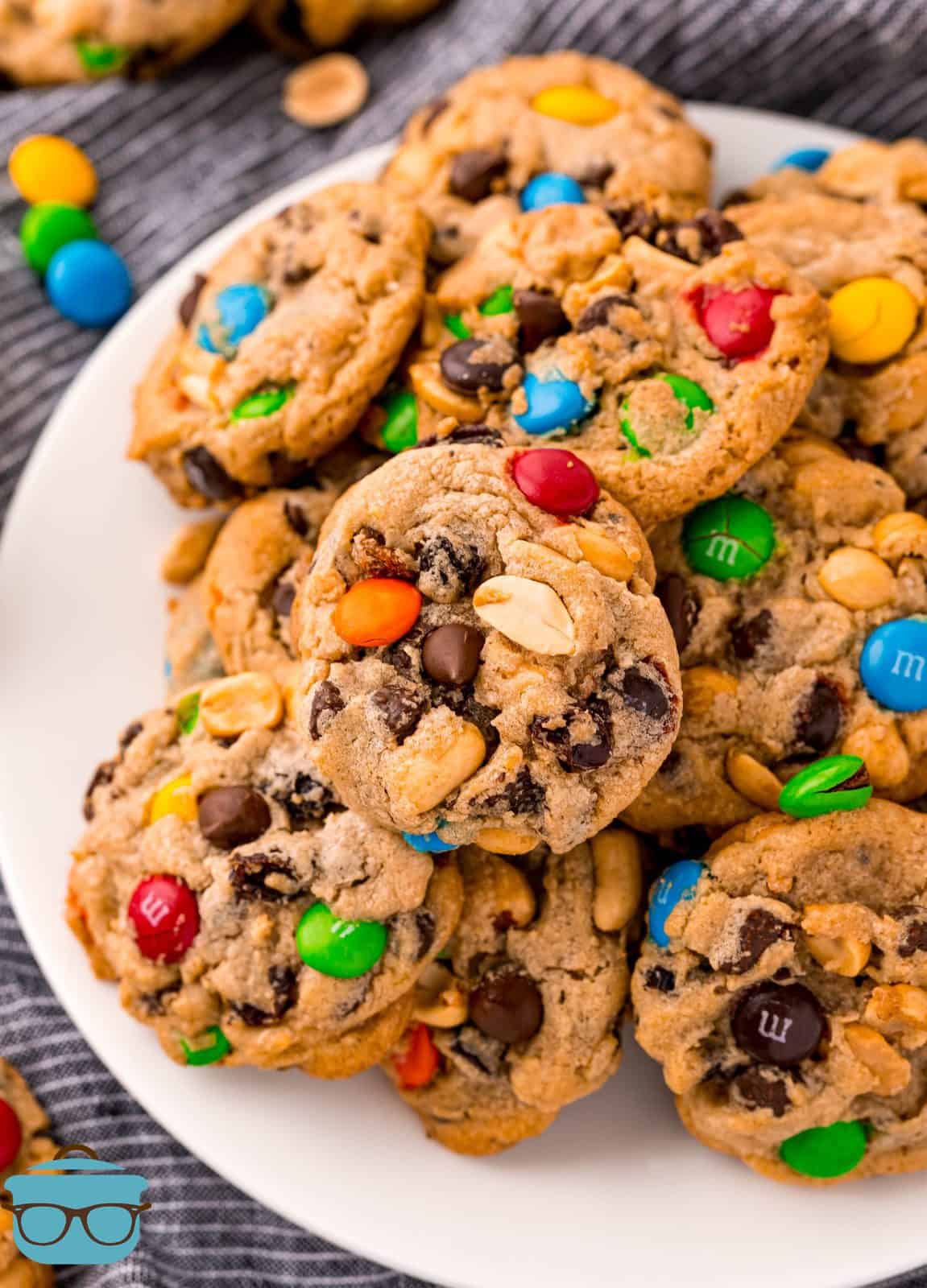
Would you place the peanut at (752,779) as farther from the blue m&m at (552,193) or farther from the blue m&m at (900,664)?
the blue m&m at (552,193)

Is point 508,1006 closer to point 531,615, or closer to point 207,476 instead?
point 531,615

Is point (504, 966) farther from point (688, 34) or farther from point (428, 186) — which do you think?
point (688, 34)

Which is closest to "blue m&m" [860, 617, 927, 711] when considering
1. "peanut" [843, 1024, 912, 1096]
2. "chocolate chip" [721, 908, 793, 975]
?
"chocolate chip" [721, 908, 793, 975]

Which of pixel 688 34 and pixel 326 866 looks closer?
pixel 326 866

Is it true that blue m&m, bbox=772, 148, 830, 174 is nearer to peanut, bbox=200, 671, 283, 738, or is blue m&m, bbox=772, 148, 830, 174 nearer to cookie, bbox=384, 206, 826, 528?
cookie, bbox=384, 206, 826, 528

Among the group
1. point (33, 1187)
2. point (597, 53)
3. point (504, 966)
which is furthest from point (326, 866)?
point (597, 53)

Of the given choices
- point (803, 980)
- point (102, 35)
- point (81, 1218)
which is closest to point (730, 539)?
point (803, 980)
